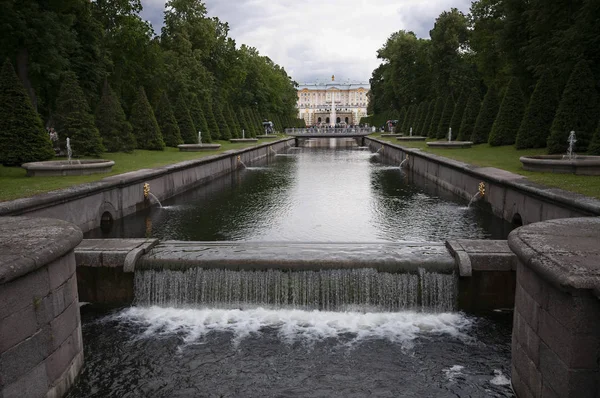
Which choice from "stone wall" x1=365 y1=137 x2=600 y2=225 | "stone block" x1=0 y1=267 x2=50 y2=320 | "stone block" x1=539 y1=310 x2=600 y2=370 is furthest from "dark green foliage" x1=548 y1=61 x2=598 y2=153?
"stone block" x1=0 y1=267 x2=50 y2=320

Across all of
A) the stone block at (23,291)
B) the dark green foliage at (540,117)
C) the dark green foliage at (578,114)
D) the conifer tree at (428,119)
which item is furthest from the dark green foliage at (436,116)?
the stone block at (23,291)

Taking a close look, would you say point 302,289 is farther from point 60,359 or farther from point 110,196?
point 110,196

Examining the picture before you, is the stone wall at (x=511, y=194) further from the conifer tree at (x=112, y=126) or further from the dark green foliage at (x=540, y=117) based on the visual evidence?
the conifer tree at (x=112, y=126)

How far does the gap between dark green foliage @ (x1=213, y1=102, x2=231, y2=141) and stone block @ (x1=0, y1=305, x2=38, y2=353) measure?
39.6 metres

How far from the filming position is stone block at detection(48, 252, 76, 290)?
16.8 ft

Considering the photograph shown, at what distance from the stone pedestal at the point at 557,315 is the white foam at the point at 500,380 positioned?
357 mm

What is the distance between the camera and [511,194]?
1238cm

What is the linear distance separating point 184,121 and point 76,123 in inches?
533

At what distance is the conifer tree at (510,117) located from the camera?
26.7 metres

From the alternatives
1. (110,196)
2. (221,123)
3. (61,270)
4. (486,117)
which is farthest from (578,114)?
(221,123)

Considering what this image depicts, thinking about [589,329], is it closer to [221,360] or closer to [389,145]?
[221,360]

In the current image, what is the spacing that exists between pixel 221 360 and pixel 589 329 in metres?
4.27

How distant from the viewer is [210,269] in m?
8.09

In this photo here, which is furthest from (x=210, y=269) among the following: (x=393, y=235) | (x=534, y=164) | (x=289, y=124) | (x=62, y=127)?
(x=289, y=124)
